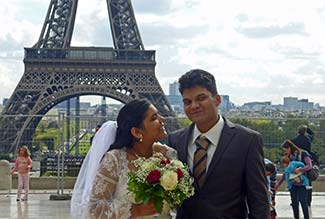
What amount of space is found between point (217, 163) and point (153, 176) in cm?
38

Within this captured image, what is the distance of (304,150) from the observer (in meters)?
10.4

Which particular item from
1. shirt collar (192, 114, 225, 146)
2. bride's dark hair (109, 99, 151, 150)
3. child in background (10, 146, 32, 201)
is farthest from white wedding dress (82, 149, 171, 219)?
child in background (10, 146, 32, 201)

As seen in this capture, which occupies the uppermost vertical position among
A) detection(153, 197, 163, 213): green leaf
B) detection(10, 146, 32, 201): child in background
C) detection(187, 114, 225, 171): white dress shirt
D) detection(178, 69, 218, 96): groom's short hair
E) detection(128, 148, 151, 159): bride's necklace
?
detection(178, 69, 218, 96): groom's short hair

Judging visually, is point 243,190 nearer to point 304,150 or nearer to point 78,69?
point 304,150

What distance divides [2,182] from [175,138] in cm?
1233

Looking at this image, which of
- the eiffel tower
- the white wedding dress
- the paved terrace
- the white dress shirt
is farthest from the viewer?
the eiffel tower

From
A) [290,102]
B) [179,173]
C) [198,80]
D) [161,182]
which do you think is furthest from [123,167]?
[290,102]

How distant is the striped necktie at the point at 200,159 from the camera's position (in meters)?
4.11

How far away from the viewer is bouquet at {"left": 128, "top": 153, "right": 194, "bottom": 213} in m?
3.95

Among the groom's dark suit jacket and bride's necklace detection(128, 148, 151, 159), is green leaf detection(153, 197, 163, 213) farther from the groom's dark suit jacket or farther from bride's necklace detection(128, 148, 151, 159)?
bride's necklace detection(128, 148, 151, 159)

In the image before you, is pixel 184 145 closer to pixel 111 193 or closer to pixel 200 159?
pixel 200 159

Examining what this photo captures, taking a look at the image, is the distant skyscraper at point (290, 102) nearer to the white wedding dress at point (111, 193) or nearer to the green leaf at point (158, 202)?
the white wedding dress at point (111, 193)

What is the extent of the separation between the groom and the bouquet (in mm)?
111

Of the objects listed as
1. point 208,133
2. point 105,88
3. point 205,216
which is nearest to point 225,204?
point 205,216
